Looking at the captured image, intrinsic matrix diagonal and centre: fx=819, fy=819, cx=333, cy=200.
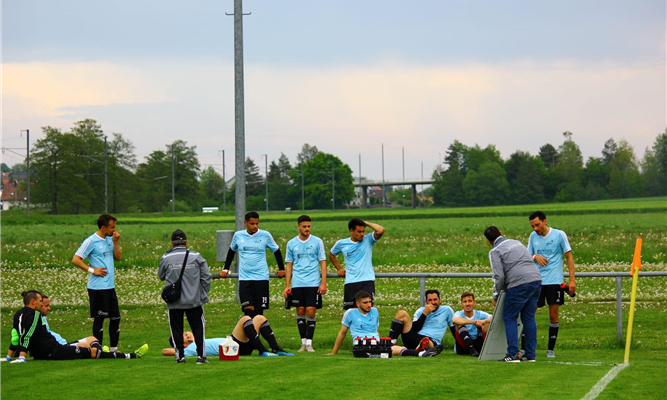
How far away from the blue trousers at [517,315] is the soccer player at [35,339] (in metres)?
5.81

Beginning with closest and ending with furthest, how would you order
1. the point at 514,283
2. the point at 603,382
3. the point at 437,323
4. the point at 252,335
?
the point at 603,382, the point at 514,283, the point at 252,335, the point at 437,323

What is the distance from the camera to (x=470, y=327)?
12.5 m

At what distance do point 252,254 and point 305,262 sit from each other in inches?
35.1

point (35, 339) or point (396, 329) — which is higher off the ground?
point (35, 339)

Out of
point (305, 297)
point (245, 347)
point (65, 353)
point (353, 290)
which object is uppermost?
point (353, 290)

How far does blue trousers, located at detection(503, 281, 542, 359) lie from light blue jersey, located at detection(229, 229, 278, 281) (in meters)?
4.01

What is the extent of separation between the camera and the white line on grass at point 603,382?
8.70 m

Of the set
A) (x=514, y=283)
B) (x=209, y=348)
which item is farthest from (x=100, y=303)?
(x=514, y=283)

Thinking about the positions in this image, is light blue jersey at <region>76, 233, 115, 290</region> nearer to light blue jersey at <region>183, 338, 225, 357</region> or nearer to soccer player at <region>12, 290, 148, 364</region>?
soccer player at <region>12, 290, 148, 364</region>

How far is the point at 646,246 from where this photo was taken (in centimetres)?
3659

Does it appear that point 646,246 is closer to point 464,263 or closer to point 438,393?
point 464,263

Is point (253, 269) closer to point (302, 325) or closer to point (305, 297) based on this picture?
point (305, 297)

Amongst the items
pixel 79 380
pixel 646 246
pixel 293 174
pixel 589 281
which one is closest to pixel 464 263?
pixel 589 281

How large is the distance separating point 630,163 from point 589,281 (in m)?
176
